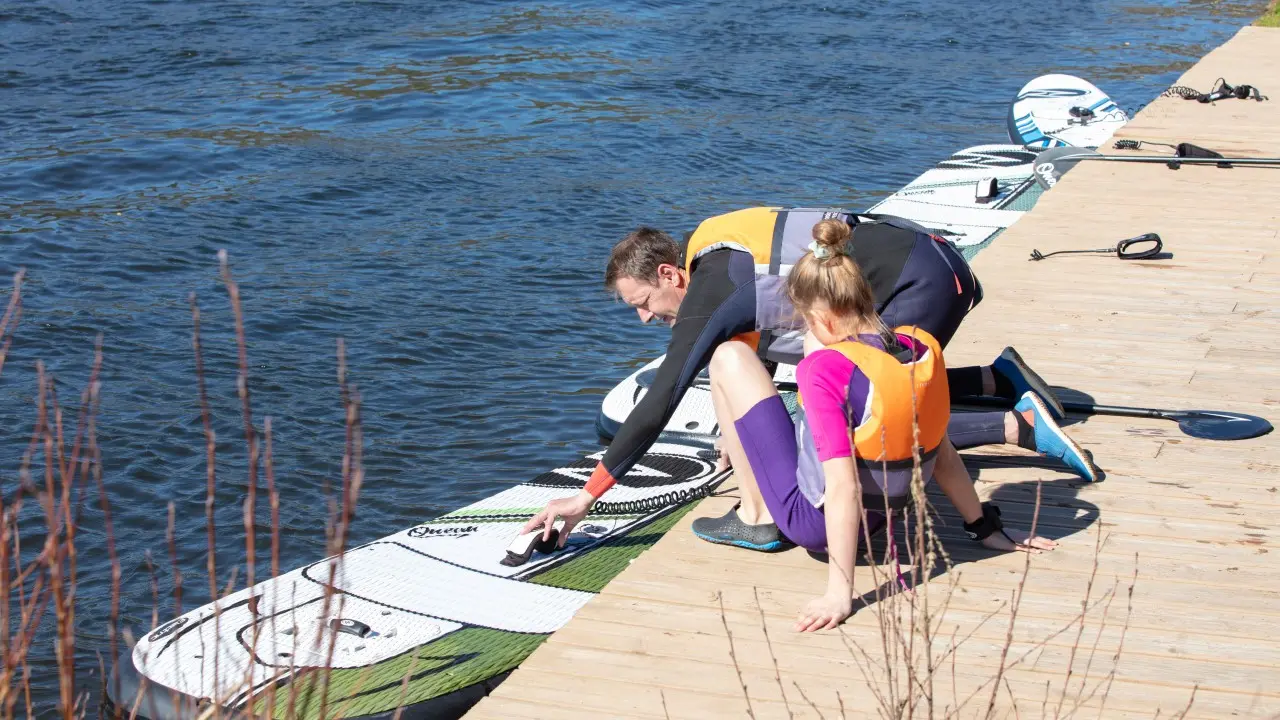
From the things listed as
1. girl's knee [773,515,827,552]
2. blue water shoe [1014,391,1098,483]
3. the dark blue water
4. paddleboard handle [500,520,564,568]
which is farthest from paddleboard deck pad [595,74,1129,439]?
girl's knee [773,515,827,552]

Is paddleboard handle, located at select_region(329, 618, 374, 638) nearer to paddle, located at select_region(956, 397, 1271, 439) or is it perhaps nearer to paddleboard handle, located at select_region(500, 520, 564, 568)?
paddleboard handle, located at select_region(500, 520, 564, 568)

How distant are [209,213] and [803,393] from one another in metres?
9.32

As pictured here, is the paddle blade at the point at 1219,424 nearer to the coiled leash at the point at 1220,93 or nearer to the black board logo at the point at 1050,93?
the coiled leash at the point at 1220,93

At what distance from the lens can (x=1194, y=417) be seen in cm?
504

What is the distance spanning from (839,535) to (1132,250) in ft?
14.8

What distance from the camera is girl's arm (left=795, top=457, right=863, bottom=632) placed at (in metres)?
3.49

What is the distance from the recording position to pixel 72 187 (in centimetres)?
1231

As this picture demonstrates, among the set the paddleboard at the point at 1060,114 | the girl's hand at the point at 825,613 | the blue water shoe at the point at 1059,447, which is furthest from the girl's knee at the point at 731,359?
the paddleboard at the point at 1060,114

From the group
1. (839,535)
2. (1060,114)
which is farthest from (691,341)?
(1060,114)

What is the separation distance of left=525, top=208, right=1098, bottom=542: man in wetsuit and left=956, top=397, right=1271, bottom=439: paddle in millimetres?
587

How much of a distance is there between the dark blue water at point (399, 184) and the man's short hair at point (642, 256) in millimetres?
2689

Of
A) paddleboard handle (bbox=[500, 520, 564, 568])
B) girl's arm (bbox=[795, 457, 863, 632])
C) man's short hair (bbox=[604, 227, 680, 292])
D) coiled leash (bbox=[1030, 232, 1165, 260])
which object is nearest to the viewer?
girl's arm (bbox=[795, 457, 863, 632])

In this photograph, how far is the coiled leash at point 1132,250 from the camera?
707 centimetres

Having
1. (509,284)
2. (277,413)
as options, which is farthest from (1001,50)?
(277,413)
